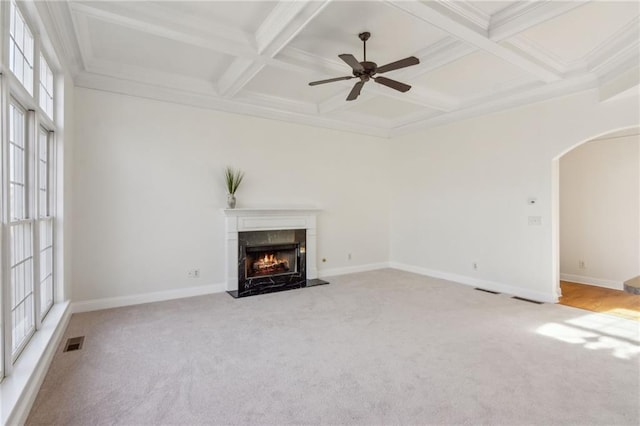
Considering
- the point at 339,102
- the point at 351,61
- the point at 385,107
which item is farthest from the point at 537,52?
the point at 339,102

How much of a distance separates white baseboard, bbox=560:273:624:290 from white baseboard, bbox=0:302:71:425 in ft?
24.0

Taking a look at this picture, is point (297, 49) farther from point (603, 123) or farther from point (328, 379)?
point (603, 123)

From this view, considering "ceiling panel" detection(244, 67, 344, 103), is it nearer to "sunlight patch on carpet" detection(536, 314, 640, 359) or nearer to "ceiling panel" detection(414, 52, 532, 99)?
"ceiling panel" detection(414, 52, 532, 99)

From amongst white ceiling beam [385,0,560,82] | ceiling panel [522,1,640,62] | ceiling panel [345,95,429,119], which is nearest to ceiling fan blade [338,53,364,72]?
white ceiling beam [385,0,560,82]

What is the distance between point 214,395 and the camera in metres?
2.27

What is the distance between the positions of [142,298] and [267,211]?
2.09 metres

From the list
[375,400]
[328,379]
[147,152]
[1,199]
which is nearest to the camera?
[1,199]

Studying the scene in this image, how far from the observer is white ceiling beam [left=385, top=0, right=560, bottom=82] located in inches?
106

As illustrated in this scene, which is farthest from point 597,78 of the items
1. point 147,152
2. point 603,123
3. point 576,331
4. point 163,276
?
point 163,276

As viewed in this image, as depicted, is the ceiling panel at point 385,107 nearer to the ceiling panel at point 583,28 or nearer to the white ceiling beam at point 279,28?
the white ceiling beam at point 279,28

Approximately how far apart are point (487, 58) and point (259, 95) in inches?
122

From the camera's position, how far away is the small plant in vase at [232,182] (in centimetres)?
494

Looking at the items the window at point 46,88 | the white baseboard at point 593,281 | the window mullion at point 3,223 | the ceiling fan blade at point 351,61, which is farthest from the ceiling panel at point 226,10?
the white baseboard at point 593,281

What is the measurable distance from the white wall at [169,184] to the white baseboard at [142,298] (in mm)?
63
